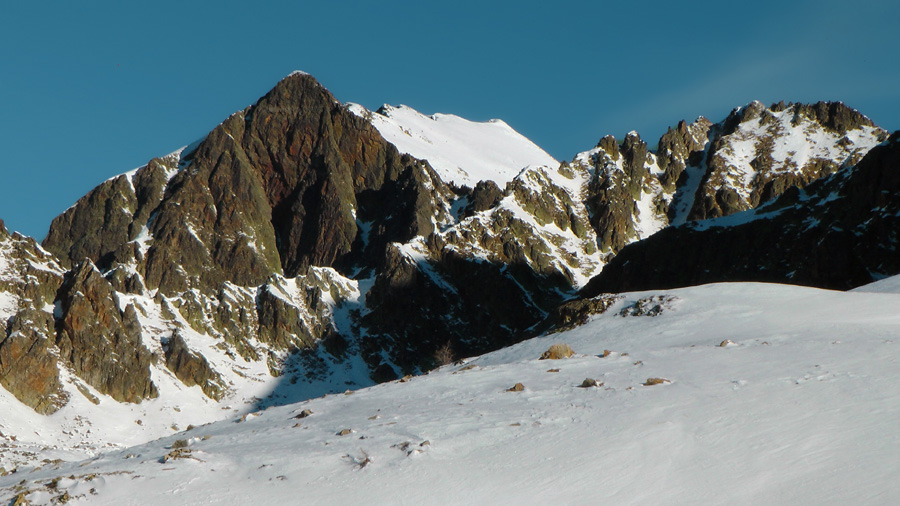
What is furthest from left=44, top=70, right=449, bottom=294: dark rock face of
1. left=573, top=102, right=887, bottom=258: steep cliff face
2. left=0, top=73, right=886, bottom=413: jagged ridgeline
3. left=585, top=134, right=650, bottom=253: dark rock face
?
left=573, top=102, right=887, bottom=258: steep cliff face

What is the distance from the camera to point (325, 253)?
602 ft

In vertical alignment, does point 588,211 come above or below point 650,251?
above

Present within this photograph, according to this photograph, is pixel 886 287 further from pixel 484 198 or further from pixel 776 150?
pixel 776 150

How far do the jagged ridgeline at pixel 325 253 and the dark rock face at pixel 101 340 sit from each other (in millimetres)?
241

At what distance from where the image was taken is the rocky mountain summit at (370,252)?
108500 millimetres

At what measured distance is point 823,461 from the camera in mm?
15289

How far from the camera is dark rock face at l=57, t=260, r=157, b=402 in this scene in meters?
112

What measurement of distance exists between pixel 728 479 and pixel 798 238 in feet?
314

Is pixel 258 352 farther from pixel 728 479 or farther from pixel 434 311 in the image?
pixel 728 479

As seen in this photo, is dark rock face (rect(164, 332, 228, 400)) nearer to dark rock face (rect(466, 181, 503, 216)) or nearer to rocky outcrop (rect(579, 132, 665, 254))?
dark rock face (rect(466, 181, 503, 216))

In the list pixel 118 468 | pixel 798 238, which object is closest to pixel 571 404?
pixel 118 468

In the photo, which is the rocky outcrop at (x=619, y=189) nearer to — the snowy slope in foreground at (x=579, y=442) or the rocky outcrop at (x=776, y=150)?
the rocky outcrop at (x=776, y=150)

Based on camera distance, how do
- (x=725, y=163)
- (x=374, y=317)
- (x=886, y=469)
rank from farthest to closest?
(x=725, y=163) → (x=374, y=317) → (x=886, y=469)

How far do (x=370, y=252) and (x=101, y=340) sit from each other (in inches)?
2826
